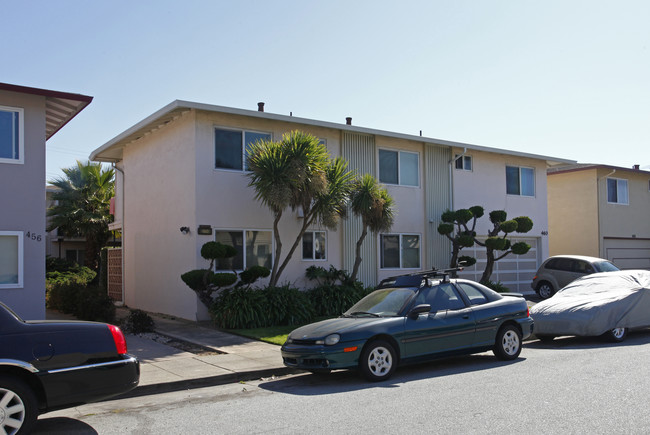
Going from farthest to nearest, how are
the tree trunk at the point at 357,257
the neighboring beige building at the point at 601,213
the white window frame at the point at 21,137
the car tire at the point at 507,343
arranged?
the neighboring beige building at the point at 601,213
the tree trunk at the point at 357,257
the white window frame at the point at 21,137
the car tire at the point at 507,343

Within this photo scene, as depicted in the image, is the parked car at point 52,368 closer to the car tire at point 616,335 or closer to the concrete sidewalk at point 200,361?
the concrete sidewalk at point 200,361

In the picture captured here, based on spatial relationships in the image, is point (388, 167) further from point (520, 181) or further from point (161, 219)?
point (161, 219)

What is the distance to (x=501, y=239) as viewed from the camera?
60.1 ft

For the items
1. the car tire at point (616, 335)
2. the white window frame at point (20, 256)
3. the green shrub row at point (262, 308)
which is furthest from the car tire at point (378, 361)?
the white window frame at point (20, 256)

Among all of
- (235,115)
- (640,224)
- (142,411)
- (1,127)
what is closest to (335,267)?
(235,115)

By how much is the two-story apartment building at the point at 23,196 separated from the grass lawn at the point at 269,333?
12.9 ft

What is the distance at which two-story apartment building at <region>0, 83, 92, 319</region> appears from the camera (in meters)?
11.2

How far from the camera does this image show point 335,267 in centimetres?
1692

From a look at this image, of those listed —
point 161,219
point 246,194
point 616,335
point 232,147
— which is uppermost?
point 232,147

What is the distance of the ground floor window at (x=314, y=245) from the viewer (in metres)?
16.4

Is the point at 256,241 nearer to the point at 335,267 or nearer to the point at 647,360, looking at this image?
the point at 335,267

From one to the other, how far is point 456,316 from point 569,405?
2.76 metres

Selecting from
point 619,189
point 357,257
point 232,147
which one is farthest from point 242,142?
point 619,189

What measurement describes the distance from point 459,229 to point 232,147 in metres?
7.88
